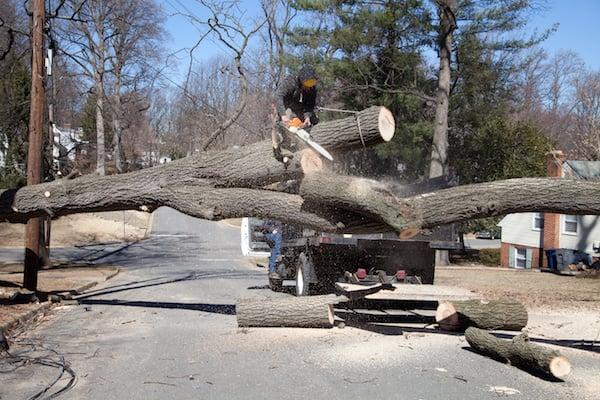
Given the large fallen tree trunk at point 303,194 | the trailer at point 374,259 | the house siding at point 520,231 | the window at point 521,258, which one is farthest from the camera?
the window at point 521,258

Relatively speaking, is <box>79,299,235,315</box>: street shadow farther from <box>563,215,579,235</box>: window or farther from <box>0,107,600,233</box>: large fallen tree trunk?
<box>563,215,579,235</box>: window

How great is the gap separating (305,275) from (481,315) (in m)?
3.76

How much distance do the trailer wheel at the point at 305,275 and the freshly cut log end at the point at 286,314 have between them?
249 cm

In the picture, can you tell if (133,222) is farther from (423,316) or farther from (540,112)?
(423,316)

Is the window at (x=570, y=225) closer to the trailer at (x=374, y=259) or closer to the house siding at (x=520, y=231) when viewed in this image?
the house siding at (x=520, y=231)

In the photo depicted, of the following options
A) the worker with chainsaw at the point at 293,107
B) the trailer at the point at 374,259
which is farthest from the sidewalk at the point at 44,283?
the trailer at the point at 374,259

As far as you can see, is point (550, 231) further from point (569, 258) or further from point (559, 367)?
point (559, 367)

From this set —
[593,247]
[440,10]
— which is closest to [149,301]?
[440,10]

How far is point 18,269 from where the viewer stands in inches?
712

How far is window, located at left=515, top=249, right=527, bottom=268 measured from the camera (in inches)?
1157

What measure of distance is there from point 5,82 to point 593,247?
26458 millimetres

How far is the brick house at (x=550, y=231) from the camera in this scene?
83.0 feet

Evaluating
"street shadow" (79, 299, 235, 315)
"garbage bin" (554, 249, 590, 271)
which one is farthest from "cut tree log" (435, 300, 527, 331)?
"garbage bin" (554, 249, 590, 271)

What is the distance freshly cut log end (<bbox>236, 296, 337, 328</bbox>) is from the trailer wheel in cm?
249
